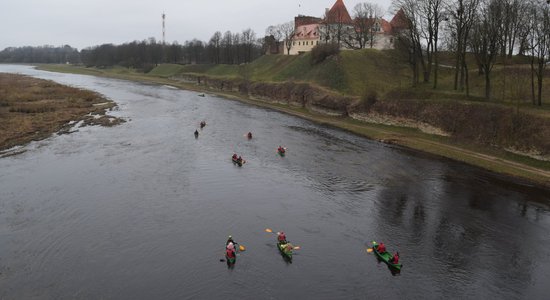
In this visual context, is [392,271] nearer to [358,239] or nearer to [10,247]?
[358,239]

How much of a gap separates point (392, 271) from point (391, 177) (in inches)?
658

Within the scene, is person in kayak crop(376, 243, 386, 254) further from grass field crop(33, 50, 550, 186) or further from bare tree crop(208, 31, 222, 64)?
bare tree crop(208, 31, 222, 64)

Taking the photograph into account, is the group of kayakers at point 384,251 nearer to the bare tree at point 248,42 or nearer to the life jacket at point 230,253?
the life jacket at point 230,253

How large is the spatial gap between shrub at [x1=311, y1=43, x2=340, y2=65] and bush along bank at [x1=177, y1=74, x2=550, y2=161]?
1060 cm

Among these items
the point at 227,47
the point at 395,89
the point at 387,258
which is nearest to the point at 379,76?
the point at 395,89

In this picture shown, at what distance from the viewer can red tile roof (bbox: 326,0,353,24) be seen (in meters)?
106

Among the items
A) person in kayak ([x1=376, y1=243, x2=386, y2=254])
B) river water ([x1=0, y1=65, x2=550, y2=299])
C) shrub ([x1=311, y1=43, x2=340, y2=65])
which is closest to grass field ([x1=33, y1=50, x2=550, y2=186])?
shrub ([x1=311, y1=43, x2=340, y2=65])

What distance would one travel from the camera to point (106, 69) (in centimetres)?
19675

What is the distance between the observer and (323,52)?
303 feet

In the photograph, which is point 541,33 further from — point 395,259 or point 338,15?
point 338,15

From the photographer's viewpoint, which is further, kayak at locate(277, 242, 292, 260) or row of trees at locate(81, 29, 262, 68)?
row of trees at locate(81, 29, 262, 68)

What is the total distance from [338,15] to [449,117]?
5960 cm

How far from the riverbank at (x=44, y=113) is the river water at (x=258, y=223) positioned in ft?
14.6

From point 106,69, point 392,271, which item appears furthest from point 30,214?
point 106,69
